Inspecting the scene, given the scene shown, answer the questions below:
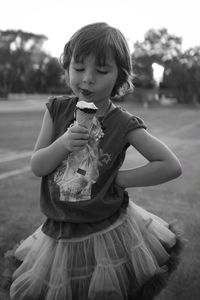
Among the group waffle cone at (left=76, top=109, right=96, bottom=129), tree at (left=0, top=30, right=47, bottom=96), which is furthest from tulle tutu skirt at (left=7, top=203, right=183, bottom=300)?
tree at (left=0, top=30, right=47, bottom=96)

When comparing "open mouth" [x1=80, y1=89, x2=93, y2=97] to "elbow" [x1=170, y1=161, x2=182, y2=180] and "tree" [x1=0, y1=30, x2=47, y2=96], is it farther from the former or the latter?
"tree" [x1=0, y1=30, x2=47, y2=96]

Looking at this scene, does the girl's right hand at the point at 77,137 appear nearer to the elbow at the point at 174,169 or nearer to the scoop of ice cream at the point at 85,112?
the scoop of ice cream at the point at 85,112

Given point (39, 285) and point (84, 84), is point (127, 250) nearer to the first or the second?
point (39, 285)

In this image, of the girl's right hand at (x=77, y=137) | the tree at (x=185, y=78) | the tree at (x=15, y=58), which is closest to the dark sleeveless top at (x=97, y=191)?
the girl's right hand at (x=77, y=137)

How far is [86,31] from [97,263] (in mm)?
1108

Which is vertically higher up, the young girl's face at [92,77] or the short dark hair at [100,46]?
the short dark hair at [100,46]

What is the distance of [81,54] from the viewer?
1.89 m

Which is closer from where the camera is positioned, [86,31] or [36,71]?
[86,31]

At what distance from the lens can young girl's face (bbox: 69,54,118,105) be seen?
1.89 meters

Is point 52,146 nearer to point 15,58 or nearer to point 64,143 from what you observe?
point 64,143

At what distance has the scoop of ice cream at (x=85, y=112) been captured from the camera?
1.67 m

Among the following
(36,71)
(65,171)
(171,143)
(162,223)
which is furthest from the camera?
(36,71)

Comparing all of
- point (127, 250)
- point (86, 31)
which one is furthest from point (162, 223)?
point (86, 31)

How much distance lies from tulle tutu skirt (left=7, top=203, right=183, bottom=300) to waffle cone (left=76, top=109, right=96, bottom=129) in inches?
24.2
